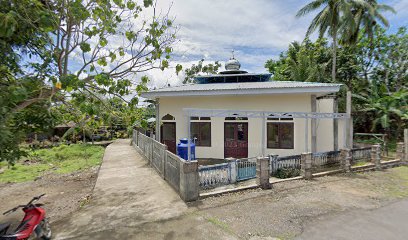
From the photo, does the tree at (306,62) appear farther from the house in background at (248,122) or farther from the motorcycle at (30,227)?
the motorcycle at (30,227)

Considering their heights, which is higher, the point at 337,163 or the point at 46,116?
the point at 46,116

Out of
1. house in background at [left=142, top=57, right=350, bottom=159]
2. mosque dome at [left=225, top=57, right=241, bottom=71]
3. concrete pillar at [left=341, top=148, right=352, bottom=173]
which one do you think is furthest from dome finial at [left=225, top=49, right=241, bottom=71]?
concrete pillar at [left=341, top=148, right=352, bottom=173]

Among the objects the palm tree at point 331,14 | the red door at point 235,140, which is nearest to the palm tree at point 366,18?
the palm tree at point 331,14

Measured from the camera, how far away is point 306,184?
836 centimetres

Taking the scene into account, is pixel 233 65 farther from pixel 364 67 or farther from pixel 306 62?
pixel 364 67

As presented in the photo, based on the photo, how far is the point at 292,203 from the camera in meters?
6.72

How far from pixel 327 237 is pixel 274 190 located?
2832 millimetres

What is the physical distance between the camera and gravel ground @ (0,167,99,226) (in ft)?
21.8

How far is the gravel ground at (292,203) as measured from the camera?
5.39 meters

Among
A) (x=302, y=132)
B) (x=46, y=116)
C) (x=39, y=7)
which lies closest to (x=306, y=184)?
(x=302, y=132)

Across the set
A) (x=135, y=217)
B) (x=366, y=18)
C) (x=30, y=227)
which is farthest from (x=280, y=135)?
(x=366, y=18)

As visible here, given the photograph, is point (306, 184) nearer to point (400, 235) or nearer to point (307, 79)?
point (400, 235)

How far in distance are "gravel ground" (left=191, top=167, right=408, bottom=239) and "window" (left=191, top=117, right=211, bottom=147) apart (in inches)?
221

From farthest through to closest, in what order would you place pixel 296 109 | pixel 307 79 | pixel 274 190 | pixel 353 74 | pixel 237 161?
1. pixel 353 74
2. pixel 307 79
3. pixel 296 109
4. pixel 237 161
5. pixel 274 190
